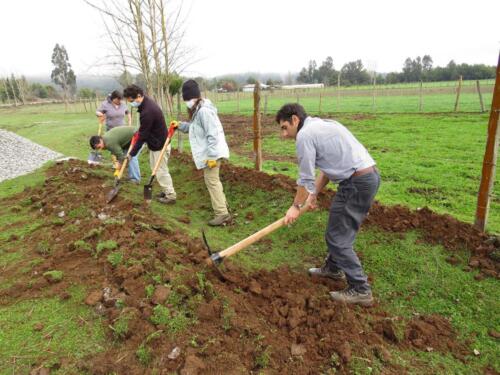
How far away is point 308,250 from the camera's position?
4371 millimetres

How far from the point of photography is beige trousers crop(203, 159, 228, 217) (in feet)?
16.5

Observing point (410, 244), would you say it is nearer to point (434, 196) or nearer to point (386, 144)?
point (434, 196)

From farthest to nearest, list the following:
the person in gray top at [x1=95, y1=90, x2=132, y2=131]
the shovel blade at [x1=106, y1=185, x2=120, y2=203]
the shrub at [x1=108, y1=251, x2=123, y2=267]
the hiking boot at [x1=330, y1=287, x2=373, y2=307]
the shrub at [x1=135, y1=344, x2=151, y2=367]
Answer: the person in gray top at [x1=95, y1=90, x2=132, y2=131]
the shovel blade at [x1=106, y1=185, x2=120, y2=203]
the shrub at [x1=108, y1=251, x2=123, y2=267]
the hiking boot at [x1=330, y1=287, x2=373, y2=307]
the shrub at [x1=135, y1=344, x2=151, y2=367]

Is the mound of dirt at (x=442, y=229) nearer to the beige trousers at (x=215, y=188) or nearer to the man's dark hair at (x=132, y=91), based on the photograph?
the beige trousers at (x=215, y=188)

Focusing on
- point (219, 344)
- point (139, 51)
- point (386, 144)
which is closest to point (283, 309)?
point (219, 344)

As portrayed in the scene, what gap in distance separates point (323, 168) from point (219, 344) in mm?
1673

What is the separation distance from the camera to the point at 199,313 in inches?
108

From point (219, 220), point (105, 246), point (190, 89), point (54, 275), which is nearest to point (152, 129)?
point (190, 89)

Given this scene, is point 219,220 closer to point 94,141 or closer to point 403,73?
point 94,141

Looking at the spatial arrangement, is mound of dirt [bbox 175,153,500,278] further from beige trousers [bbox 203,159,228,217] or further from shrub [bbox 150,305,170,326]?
shrub [bbox 150,305,170,326]

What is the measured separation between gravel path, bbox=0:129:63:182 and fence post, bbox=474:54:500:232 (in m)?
9.43

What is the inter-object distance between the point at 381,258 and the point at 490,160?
158cm

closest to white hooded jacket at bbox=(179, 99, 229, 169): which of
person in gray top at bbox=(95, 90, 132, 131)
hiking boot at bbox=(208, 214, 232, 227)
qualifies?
hiking boot at bbox=(208, 214, 232, 227)

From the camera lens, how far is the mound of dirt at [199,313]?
2436 millimetres
